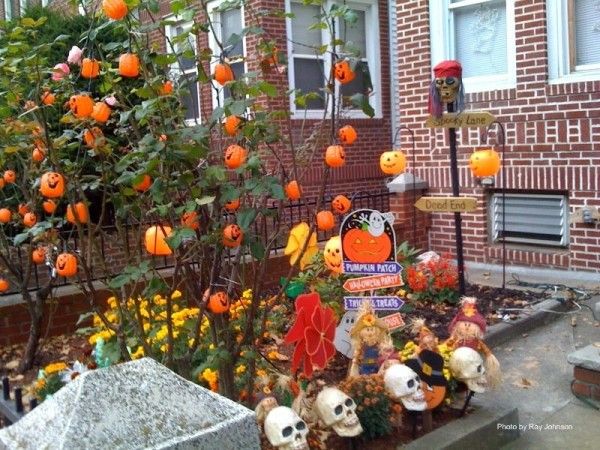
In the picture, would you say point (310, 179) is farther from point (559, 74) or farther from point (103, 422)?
point (103, 422)

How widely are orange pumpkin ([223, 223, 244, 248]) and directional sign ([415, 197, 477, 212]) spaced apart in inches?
124

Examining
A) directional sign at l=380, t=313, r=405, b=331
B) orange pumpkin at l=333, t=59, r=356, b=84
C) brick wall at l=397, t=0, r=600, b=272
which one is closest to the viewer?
orange pumpkin at l=333, t=59, r=356, b=84

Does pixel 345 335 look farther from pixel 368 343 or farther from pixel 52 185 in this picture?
pixel 52 185

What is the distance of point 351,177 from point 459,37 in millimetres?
3631

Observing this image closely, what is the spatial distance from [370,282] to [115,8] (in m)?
2.18

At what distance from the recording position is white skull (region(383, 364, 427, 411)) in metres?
3.49

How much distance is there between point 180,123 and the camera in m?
3.45

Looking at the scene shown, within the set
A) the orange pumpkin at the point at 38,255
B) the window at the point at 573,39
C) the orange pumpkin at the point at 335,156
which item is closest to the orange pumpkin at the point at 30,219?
the orange pumpkin at the point at 38,255

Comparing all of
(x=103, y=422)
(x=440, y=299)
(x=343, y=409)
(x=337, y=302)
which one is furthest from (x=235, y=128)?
(x=440, y=299)

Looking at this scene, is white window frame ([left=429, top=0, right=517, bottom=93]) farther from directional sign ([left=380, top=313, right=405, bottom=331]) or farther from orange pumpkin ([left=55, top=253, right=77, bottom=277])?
orange pumpkin ([left=55, top=253, right=77, bottom=277])

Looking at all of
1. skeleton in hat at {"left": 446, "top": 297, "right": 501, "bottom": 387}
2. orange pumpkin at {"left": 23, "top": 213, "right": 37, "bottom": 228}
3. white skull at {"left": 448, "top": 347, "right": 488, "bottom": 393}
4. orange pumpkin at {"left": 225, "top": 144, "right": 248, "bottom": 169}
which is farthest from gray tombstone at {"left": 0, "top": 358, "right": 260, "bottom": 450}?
orange pumpkin at {"left": 23, "top": 213, "right": 37, "bottom": 228}

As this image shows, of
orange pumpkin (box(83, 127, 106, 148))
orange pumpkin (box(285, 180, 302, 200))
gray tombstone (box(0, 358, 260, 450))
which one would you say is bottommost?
gray tombstone (box(0, 358, 260, 450))

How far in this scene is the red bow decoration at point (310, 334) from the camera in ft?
11.9

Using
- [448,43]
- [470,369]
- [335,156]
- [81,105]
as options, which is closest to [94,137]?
[81,105]
